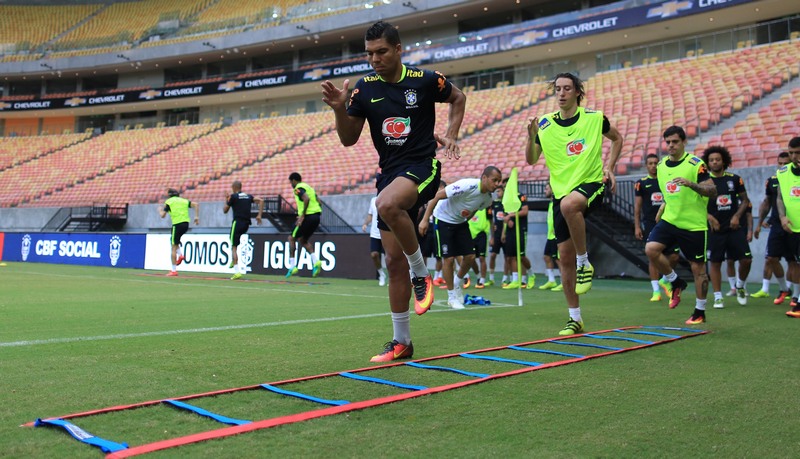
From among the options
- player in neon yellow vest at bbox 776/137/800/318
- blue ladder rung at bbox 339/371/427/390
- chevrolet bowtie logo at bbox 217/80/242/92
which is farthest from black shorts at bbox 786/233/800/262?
chevrolet bowtie logo at bbox 217/80/242/92

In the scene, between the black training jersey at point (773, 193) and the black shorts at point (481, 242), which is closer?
the black training jersey at point (773, 193)

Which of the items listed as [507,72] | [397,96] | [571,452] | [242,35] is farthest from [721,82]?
[242,35]

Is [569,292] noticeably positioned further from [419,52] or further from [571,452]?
[419,52]

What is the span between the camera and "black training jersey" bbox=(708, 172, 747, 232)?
8.63 meters

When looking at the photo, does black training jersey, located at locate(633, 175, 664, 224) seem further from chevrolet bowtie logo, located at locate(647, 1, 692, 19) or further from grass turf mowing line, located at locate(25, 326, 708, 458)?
chevrolet bowtie logo, located at locate(647, 1, 692, 19)

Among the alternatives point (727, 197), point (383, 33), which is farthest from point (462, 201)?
point (383, 33)

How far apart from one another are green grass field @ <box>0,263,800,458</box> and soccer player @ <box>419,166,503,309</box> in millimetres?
1392

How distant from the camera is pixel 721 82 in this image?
65.8ft

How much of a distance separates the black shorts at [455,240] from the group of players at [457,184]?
0.01 m

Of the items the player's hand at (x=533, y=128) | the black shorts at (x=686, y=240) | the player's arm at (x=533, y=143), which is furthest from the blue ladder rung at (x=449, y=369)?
the black shorts at (x=686, y=240)

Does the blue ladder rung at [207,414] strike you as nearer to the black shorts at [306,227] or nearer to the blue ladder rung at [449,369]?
the blue ladder rung at [449,369]

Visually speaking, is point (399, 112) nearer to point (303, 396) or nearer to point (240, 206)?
point (303, 396)

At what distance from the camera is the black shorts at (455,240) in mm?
8148

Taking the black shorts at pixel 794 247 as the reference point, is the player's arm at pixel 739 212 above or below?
above
